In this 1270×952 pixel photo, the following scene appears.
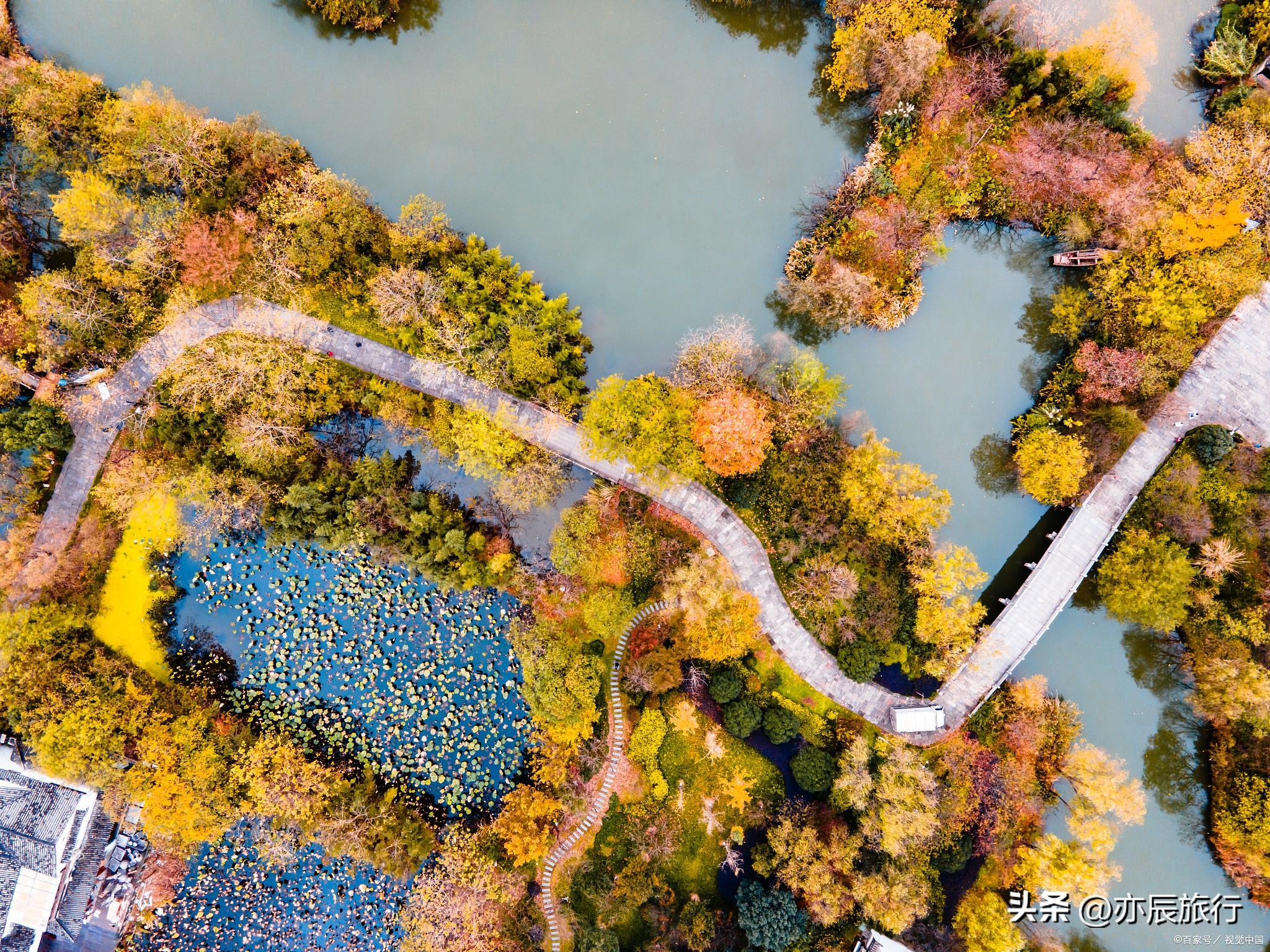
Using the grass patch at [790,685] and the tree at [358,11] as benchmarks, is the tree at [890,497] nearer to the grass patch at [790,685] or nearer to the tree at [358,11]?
the grass patch at [790,685]

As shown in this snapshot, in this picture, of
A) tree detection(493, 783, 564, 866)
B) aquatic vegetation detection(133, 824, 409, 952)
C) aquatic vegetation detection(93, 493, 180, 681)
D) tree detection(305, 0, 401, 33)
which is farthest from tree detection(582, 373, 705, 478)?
aquatic vegetation detection(133, 824, 409, 952)

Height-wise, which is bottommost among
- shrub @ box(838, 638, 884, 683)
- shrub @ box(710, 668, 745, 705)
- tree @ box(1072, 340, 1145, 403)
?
shrub @ box(710, 668, 745, 705)

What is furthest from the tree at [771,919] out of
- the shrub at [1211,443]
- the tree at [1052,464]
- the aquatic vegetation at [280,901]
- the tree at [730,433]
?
the shrub at [1211,443]

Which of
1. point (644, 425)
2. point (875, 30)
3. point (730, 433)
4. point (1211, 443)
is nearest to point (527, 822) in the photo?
point (644, 425)

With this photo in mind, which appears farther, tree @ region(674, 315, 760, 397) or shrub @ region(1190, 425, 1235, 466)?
shrub @ region(1190, 425, 1235, 466)

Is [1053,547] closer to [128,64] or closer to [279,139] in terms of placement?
[279,139]

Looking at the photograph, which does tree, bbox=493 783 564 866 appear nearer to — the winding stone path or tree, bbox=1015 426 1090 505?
the winding stone path
